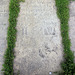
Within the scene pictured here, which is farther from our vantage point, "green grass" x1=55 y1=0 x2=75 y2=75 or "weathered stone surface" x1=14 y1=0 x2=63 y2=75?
"weathered stone surface" x1=14 y1=0 x2=63 y2=75

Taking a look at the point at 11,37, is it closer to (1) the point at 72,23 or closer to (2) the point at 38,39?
(2) the point at 38,39

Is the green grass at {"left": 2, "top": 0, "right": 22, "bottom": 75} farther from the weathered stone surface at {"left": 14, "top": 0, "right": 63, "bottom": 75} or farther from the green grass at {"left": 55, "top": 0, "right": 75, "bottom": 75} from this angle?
the green grass at {"left": 55, "top": 0, "right": 75, "bottom": 75}

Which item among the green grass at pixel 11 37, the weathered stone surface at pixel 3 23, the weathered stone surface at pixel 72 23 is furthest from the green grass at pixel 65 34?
the weathered stone surface at pixel 3 23

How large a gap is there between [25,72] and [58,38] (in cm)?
193

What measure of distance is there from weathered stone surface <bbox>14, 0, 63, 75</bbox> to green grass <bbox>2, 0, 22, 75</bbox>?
174 mm

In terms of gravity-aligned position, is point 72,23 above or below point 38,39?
above

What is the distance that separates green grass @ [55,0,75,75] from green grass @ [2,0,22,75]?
1811mm

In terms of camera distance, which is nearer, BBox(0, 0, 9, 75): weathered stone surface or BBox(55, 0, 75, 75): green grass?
BBox(55, 0, 75, 75): green grass

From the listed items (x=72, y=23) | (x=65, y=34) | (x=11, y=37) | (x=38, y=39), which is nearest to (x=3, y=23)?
(x=11, y=37)

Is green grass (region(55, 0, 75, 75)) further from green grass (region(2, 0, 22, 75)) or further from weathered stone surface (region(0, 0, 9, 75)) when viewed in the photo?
weathered stone surface (region(0, 0, 9, 75))

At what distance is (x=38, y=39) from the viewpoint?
3781 mm

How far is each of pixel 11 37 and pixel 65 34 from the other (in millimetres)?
2201

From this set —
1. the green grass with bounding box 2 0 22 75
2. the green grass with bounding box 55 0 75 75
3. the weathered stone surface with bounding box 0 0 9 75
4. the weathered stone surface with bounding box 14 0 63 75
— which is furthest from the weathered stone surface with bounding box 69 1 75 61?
the weathered stone surface with bounding box 0 0 9 75

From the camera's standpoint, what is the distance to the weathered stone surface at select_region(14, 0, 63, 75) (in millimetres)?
3672
